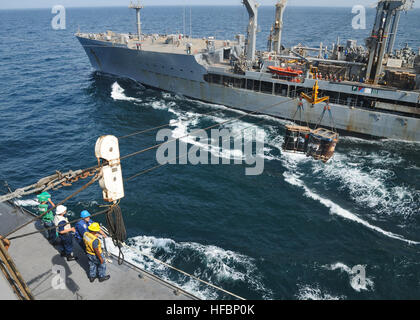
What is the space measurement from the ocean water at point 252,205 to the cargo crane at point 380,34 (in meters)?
8.02

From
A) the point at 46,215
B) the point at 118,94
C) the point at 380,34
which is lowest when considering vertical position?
the point at 118,94

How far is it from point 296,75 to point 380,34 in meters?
9.41

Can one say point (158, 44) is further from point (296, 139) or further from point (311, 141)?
point (311, 141)

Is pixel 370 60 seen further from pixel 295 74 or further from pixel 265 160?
pixel 265 160

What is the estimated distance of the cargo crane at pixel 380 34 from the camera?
3025cm

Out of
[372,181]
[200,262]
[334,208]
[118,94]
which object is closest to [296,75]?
[372,181]

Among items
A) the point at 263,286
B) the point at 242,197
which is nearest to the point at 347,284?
the point at 263,286

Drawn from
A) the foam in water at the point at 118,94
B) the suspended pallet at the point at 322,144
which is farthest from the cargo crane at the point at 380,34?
the foam in water at the point at 118,94

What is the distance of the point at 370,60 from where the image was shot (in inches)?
1326

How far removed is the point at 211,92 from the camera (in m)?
43.0

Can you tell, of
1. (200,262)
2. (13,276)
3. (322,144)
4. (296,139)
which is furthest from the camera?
(296,139)

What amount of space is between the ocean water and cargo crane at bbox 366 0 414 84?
8.02 meters

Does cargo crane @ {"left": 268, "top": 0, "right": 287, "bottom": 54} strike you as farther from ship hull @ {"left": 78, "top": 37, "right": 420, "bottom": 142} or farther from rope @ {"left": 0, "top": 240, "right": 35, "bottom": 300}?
rope @ {"left": 0, "top": 240, "right": 35, "bottom": 300}
